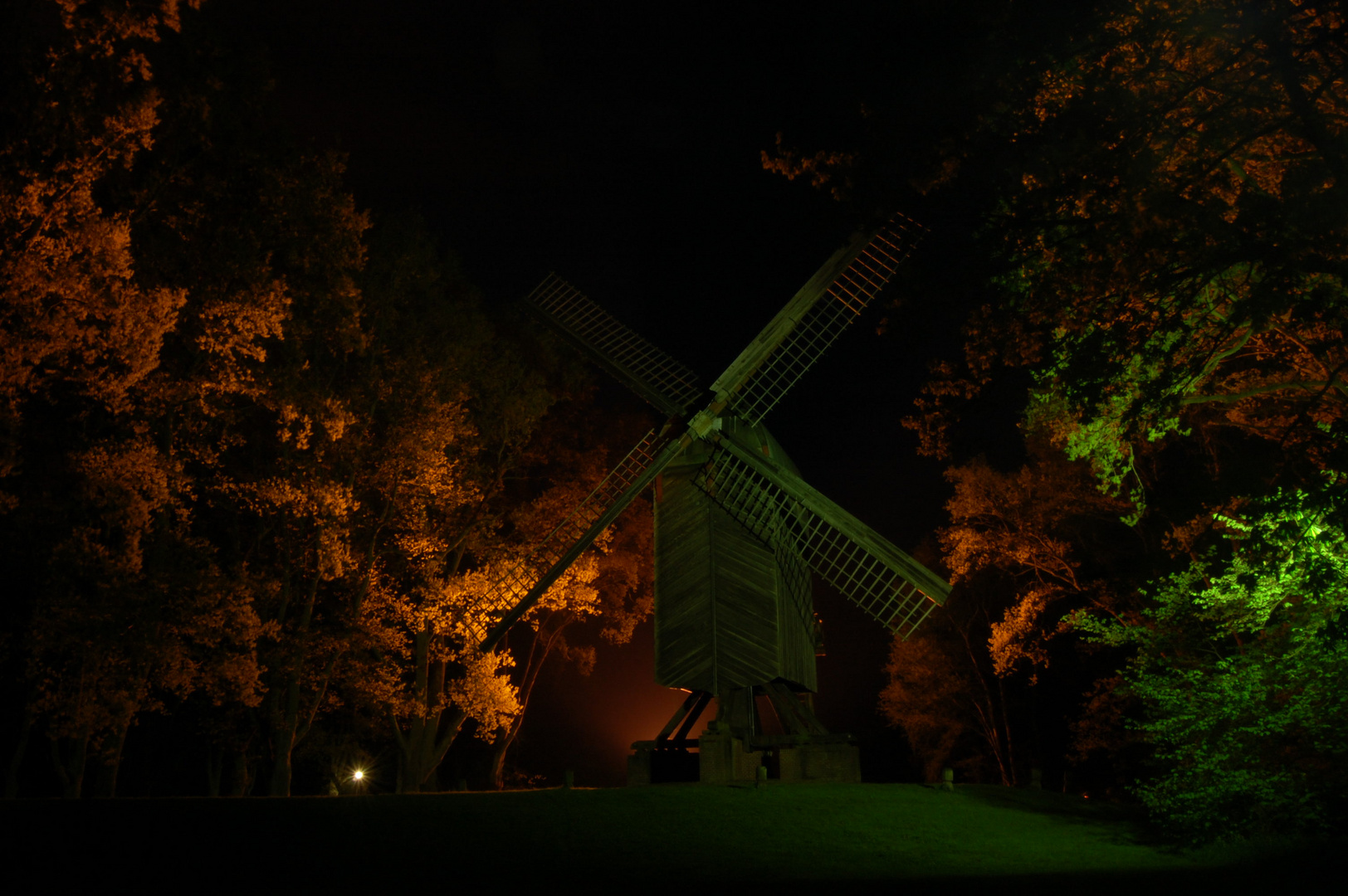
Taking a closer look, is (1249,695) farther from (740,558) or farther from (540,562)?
(540,562)

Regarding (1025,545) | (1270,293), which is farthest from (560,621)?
(1270,293)

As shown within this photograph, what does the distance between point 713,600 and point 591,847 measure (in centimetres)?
794

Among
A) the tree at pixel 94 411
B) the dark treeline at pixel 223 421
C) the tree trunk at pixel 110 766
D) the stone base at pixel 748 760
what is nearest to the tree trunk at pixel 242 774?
the dark treeline at pixel 223 421

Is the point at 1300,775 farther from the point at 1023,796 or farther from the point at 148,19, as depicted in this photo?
the point at 148,19

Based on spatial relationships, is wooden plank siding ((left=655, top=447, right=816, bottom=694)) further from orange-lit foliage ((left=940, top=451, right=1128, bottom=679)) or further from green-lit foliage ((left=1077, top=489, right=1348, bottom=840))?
orange-lit foliage ((left=940, top=451, right=1128, bottom=679))

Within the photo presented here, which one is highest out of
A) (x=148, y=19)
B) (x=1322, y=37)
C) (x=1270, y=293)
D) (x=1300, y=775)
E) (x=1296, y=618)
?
(x=148, y=19)

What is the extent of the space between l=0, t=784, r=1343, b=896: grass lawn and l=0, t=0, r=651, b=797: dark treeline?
17.1 ft

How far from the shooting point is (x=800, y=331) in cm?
2130

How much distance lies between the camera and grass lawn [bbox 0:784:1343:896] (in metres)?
9.29

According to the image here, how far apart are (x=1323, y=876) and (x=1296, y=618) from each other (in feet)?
10.3

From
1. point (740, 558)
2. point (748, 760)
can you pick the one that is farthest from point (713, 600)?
point (748, 760)

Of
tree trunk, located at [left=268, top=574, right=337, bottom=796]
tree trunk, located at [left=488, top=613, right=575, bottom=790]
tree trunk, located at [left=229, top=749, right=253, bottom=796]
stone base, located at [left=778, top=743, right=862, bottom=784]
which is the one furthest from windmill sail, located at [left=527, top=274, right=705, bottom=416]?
tree trunk, located at [left=229, top=749, right=253, bottom=796]

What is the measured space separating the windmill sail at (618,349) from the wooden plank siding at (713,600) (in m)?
1.53

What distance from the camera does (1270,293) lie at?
28.1ft
